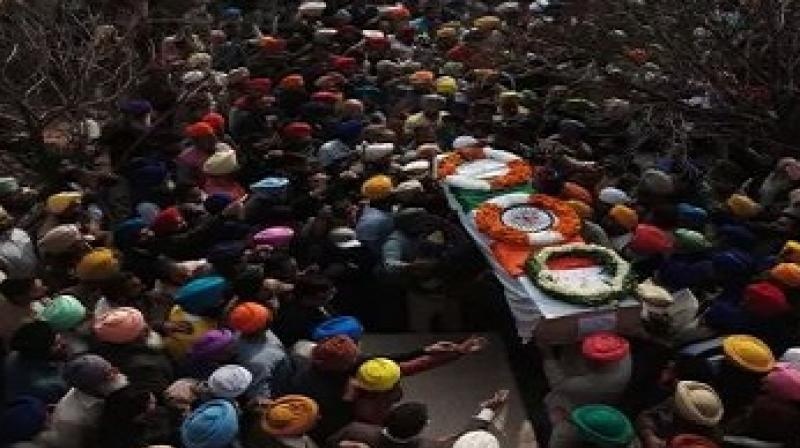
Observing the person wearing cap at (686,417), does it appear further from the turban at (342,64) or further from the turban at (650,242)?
the turban at (342,64)

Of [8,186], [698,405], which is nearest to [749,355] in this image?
[698,405]

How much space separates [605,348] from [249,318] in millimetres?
1951

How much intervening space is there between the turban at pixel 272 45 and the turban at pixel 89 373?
514 centimetres

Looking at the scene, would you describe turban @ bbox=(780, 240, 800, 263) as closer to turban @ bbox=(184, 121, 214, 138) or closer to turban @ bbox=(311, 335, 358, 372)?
turban @ bbox=(311, 335, 358, 372)

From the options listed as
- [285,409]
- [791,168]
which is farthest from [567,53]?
[285,409]

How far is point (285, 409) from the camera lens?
185 inches

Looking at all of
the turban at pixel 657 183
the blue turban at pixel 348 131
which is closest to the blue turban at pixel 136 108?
the blue turban at pixel 348 131

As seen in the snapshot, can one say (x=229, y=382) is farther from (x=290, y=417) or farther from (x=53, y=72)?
(x=53, y=72)

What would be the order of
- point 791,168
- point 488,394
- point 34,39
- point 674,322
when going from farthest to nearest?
point 34,39, point 791,168, point 488,394, point 674,322

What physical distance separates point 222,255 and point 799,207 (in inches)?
150

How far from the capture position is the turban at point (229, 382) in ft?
15.6

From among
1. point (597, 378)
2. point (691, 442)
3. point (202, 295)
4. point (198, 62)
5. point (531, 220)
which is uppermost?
point (198, 62)

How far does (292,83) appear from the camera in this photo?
27.4ft

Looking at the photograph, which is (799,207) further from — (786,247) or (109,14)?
(109,14)
